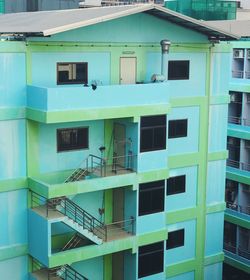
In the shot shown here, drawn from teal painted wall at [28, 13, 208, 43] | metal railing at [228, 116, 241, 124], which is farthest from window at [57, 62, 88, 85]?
metal railing at [228, 116, 241, 124]

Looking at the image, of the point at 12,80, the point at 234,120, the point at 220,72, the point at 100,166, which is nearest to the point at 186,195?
the point at 100,166

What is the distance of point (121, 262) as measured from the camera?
956 inches

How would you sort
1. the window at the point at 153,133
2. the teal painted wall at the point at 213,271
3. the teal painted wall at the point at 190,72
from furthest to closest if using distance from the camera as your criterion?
the teal painted wall at the point at 213,271
the teal painted wall at the point at 190,72
the window at the point at 153,133

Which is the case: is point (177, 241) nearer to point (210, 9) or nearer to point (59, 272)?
point (59, 272)

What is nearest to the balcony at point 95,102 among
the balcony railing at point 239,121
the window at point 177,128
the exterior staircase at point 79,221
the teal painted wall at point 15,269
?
the window at point 177,128

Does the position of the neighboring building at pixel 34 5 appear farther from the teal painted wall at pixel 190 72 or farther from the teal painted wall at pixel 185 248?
the teal painted wall at pixel 185 248

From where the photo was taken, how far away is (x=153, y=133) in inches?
909

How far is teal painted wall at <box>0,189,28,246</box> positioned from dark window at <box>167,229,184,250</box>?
21.6 feet

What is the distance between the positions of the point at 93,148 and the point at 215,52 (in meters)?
6.99

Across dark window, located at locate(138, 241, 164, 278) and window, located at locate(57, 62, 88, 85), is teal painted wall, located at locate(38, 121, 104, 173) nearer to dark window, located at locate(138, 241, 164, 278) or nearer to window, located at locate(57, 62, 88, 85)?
window, located at locate(57, 62, 88, 85)

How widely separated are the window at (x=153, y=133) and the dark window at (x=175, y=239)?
4437 mm

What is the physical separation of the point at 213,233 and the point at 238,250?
6779 mm

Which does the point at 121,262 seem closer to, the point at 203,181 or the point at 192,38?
the point at 203,181

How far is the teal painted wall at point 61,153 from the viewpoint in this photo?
22109 mm
